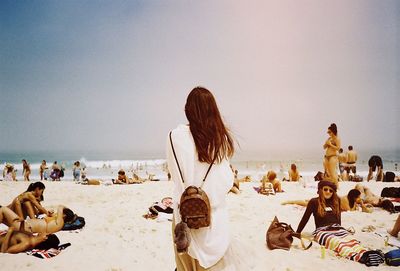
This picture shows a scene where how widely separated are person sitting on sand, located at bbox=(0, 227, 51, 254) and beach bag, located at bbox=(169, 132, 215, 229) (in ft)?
11.5

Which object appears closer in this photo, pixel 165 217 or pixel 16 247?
pixel 16 247

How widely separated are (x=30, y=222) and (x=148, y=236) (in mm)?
1697

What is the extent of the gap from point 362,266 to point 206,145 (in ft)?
10.9

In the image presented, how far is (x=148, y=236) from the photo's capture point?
554 cm

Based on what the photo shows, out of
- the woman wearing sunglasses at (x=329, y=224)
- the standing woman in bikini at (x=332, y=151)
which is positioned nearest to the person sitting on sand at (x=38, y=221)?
the woman wearing sunglasses at (x=329, y=224)

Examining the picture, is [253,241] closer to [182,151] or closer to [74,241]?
A: [74,241]

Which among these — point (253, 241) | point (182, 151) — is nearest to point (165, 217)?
point (253, 241)

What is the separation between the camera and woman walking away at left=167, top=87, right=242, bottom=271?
2061 millimetres

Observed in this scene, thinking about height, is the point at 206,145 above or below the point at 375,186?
above

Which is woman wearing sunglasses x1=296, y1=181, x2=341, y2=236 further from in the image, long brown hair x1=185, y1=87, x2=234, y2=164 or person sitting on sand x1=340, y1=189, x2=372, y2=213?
long brown hair x1=185, y1=87, x2=234, y2=164

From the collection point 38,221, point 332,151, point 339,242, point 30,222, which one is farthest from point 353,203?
point 30,222

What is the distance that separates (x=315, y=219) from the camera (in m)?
5.26

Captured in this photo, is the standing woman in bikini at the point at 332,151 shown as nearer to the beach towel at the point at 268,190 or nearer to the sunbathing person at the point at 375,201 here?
the sunbathing person at the point at 375,201

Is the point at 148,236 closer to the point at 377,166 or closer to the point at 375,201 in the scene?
the point at 375,201
